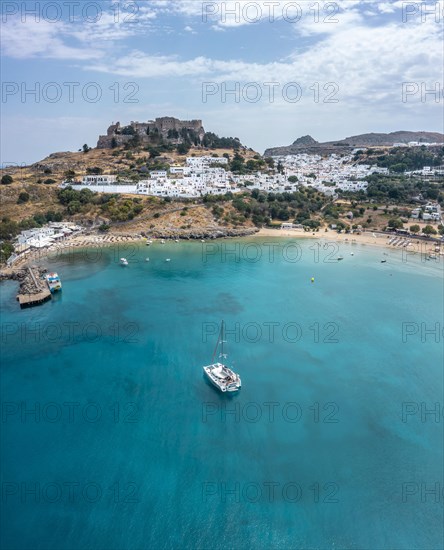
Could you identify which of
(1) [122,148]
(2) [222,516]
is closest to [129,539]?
(2) [222,516]
